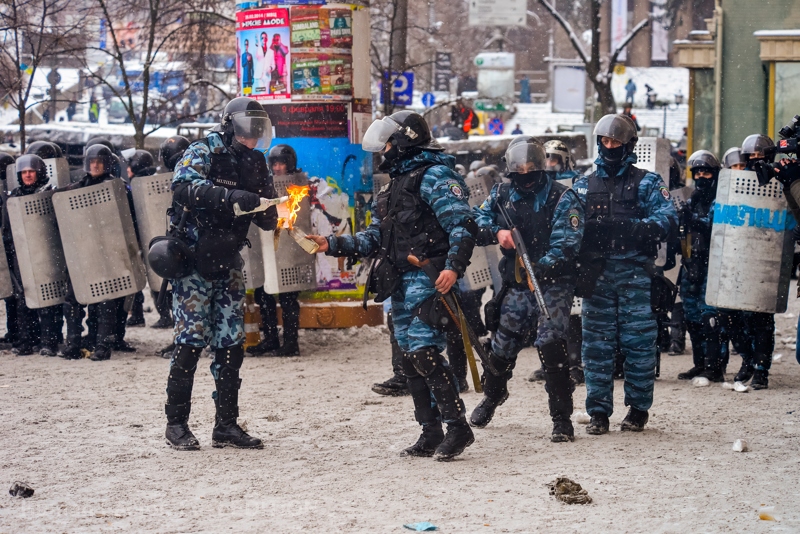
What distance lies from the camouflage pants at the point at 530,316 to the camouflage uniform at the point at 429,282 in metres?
0.66

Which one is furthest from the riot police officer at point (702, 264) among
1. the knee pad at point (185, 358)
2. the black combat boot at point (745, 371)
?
the knee pad at point (185, 358)

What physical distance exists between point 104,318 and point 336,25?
3624 mm

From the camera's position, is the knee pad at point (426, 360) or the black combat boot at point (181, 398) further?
the black combat boot at point (181, 398)

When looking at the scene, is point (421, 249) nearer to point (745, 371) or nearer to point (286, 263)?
point (745, 371)

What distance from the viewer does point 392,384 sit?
28.2ft

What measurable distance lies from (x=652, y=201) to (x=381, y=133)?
1.82 metres

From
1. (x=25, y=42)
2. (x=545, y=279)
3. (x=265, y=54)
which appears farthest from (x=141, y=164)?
(x=545, y=279)

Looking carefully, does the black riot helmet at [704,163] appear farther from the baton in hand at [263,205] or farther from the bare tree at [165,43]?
the bare tree at [165,43]

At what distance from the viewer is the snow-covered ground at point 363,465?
496cm

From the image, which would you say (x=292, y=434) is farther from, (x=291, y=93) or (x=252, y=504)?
(x=291, y=93)

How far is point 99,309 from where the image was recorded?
1038 cm

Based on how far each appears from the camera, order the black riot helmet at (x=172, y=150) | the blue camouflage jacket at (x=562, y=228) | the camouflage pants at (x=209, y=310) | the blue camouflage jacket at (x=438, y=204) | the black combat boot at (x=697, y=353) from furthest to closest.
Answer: the black riot helmet at (x=172, y=150)
the black combat boot at (x=697, y=353)
the blue camouflage jacket at (x=562, y=228)
the camouflage pants at (x=209, y=310)
the blue camouflage jacket at (x=438, y=204)

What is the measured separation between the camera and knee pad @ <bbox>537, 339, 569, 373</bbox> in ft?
21.7

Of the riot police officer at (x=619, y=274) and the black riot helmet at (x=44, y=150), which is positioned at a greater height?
the black riot helmet at (x=44, y=150)
